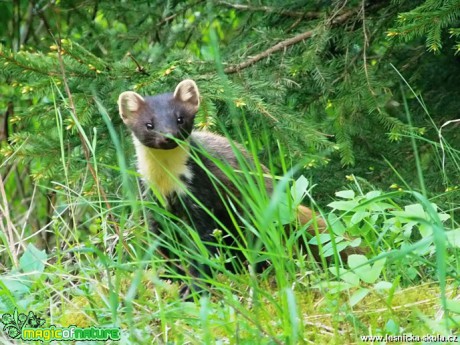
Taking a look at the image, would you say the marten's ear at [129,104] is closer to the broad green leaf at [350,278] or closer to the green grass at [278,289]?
the green grass at [278,289]

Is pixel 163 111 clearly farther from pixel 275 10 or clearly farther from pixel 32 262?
pixel 32 262

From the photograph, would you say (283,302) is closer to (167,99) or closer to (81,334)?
(81,334)

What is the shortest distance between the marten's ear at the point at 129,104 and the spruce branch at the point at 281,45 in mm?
810

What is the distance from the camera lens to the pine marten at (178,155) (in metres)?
5.32

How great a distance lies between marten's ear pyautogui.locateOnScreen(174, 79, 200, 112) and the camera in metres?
5.31

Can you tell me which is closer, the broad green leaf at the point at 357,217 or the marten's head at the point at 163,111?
the broad green leaf at the point at 357,217

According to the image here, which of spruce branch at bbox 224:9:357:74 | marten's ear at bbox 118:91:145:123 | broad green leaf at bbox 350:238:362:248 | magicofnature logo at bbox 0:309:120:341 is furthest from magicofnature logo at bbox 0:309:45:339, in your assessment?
spruce branch at bbox 224:9:357:74

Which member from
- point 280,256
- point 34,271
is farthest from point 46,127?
point 280,256

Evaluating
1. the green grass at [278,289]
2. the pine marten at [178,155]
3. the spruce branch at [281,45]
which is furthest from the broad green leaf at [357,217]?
the spruce branch at [281,45]

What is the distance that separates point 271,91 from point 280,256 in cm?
247

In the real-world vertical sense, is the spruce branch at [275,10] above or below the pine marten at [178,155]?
above

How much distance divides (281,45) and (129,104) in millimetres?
1274

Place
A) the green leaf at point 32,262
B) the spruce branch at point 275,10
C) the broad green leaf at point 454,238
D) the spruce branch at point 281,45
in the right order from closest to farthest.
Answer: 1. the broad green leaf at point 454,238
2. the green leaf at point 32,262
3. the spruce branch at point 281,45
4. the spruce branch at point 275,10

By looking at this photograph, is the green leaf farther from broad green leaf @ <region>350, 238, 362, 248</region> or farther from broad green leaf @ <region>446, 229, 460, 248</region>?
broad green leaf @ <region>446, 229, 460, 248</region>
